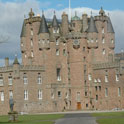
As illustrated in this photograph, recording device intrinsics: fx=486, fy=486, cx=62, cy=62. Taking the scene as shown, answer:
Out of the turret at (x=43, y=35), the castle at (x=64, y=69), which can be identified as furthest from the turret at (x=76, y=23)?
the turret at (x=43, y=35)

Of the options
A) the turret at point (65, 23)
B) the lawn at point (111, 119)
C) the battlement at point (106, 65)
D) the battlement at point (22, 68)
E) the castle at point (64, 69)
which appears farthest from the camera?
the turret at point (65, 23)

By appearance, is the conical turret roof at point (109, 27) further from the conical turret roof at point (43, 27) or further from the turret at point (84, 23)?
the conical turret roof at point (43, 27)

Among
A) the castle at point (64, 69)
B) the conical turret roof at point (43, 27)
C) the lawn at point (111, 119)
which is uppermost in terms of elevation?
the conical turret roof at point (43, 27)

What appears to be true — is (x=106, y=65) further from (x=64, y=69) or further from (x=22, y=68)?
(x=22, y=68)

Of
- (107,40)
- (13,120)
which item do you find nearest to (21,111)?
(107,40)

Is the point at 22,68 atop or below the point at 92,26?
below

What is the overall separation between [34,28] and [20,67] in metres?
11.1

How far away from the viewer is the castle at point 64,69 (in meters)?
98.8

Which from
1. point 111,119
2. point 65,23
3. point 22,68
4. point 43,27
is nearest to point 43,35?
point 43,27

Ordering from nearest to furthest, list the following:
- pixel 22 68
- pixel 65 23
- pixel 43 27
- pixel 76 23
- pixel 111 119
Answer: pixel 111 119 → pixel 22 68 → pixel 43 27 → pixel 65 23 → pixel 76 23

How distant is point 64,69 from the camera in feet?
343

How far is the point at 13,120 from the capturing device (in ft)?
209

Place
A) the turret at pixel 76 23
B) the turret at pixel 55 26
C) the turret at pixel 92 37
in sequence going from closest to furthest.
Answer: the turret at pixel 55 26 < the turret at pixel 92 37 < the turret at pixel 76 23

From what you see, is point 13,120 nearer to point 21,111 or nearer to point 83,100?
point 21,111
